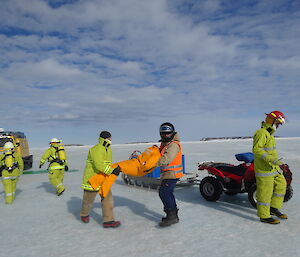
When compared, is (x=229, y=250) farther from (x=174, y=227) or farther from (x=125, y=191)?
(x=125, y=191)

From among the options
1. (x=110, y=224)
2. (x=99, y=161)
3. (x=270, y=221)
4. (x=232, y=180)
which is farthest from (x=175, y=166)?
(x=232, y=180)

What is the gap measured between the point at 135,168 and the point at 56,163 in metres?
3.96

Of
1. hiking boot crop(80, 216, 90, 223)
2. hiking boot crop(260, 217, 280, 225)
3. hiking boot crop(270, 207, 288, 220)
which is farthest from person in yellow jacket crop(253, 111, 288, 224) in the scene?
hiking boot crop(80, 216, 90, 223)

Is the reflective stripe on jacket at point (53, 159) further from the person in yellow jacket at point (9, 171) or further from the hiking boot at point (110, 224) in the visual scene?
the hiking boot at point (110, 224)

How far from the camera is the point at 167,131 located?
4.61m

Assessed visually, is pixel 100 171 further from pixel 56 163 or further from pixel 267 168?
pixel 56 163

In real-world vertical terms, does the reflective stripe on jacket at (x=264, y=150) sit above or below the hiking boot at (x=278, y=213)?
above

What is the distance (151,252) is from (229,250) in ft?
3.72

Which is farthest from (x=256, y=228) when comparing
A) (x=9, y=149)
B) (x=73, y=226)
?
(x=9, y=149)

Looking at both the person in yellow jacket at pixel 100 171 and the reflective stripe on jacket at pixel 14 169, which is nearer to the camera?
the person in yellow jacket at pixel 100 171

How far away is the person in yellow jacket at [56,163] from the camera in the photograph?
7582 millimetres

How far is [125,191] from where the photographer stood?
26.3 feet

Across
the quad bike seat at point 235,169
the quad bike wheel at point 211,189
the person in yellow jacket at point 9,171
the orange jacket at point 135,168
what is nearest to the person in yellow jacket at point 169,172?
the orange jacket at point 135,168

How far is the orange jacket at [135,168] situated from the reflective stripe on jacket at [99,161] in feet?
0.46
